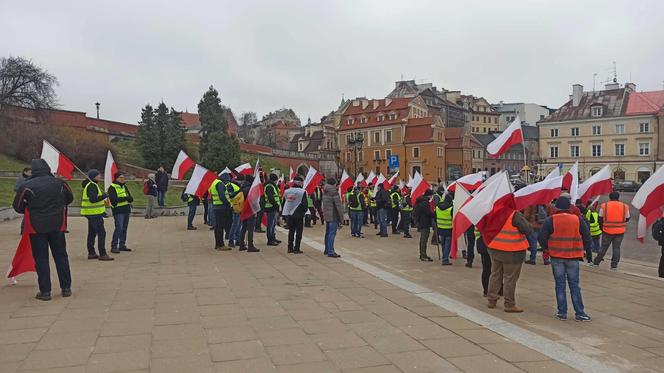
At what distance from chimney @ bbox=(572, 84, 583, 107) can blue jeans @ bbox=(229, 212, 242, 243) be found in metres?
76.0

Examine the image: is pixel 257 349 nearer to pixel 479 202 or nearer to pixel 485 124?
pixel 479 202

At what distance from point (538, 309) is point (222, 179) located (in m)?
8.58

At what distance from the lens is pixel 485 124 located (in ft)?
419

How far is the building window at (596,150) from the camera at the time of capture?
74.7 m

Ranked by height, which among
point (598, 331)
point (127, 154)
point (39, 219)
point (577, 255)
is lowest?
point (598, 331)

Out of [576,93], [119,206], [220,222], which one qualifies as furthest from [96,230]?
[576,93]

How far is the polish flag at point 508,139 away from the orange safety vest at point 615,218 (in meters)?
2.61

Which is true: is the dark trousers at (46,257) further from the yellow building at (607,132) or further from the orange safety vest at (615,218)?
the yellow building at (607,132)

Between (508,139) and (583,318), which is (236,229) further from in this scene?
(583,318)

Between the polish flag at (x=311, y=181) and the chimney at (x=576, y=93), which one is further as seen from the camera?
the chimney at (x=576, y=93)

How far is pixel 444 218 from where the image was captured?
11.9 meters

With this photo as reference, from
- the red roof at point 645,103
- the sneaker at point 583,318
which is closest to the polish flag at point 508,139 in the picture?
the sneaker at point 583,318

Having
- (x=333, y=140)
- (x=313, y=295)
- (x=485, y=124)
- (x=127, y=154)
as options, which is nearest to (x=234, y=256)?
(x=313, y=295)

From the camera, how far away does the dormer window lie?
7372 cm
